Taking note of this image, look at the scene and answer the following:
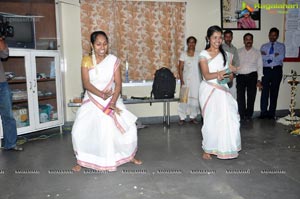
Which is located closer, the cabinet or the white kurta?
the cabinet

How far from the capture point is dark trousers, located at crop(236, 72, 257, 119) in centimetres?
568

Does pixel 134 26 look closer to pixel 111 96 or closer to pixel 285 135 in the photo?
pixel 111 96

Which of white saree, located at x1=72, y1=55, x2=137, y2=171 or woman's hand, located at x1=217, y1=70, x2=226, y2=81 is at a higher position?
woman's hand, located at x1=217, y1=70, x2=226, y2=81

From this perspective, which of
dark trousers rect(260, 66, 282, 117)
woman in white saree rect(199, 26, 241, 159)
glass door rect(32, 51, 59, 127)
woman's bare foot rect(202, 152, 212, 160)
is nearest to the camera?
woman in white saree rect(199, 26, 241, 159)

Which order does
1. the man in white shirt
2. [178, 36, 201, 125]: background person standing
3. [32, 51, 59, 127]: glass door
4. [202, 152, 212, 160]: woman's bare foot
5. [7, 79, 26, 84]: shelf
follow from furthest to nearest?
the man in white shirt < [178, 36, 201, 125]: background person standing < [32, 51, 59, 127]: glass door < [7, 79, 26, 84]: shelf < [202, 152, 212, 160]: woman's bare foot

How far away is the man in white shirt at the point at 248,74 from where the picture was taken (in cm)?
565

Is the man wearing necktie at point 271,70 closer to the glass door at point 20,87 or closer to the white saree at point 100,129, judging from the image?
the white saree at point 100,129

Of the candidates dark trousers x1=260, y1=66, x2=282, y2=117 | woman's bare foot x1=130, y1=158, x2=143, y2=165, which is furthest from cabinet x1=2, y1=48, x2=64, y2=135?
dark trousers x1=260, y1=66, x2=282, y2=117

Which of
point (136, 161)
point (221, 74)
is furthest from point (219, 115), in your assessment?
point (136, 161)

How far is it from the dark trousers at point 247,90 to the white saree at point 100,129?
3261 mm

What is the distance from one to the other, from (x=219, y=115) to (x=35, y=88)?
282cm

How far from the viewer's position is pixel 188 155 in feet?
12.0

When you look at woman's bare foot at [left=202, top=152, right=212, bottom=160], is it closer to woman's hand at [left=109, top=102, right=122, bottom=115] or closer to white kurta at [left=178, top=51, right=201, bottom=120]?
woman's hand at [left=109, top=102, right=122, bottom=115]

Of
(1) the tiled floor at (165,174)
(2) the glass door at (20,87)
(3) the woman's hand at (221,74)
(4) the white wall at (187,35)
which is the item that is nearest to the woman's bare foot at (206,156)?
(1) the tiled floor at (165,174)
